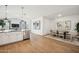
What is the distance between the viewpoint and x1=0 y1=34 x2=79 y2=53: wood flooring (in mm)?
2594

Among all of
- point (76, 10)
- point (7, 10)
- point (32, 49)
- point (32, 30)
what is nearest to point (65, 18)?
point (76, 10)

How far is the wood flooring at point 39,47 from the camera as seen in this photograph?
2594 millimetres

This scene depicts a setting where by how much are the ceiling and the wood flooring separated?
0.62 meters

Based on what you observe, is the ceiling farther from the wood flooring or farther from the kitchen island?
the wood flooring

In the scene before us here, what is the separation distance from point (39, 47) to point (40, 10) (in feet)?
3.21

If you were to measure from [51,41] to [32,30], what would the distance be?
60 centimetres

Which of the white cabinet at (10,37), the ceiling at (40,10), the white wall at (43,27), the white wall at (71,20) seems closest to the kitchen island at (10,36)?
the white cabinet at (10,37)

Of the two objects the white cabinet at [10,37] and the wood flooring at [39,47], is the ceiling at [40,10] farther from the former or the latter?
the wood flooring at [39,47]

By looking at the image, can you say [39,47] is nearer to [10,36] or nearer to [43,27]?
[43,27]

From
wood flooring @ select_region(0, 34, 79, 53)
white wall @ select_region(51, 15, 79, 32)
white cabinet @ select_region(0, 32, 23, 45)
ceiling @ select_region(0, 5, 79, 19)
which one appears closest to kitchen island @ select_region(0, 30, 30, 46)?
white cabinet @ select_region(0, 32, 23, 45)

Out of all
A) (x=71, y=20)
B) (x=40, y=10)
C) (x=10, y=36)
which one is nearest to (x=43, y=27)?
(x=40, y=10)

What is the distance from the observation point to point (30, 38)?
2.78 metres

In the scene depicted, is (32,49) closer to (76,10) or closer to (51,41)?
(51,41)

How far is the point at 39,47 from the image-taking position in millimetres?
2643
